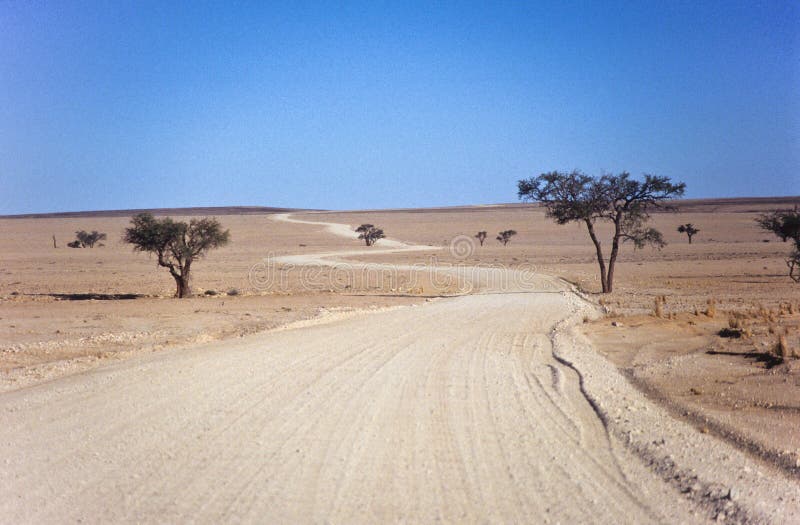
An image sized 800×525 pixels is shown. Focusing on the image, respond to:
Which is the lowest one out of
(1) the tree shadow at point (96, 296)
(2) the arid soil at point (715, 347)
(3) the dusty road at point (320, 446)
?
(2) the arid soil at point (715, 347)

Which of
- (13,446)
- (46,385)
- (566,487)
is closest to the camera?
(566,487)

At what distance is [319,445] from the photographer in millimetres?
7738

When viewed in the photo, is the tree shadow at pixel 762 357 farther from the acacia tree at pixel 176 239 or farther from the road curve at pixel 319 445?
the acacia tree at pixel 176 239

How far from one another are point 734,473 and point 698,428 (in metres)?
1.90

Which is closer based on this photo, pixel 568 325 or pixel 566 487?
pixel 566 487

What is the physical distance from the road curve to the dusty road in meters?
0.02

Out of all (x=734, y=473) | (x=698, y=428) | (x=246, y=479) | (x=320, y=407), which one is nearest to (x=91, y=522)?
(x=246, y=479)

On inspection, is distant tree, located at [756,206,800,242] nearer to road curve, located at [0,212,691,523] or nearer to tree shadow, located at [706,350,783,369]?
tree shadow, located at [706,350,783,369]

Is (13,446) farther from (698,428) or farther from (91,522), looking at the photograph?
(698,428)

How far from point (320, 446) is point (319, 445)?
38 mm

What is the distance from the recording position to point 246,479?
6.66 metres

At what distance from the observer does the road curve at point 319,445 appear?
236 inches

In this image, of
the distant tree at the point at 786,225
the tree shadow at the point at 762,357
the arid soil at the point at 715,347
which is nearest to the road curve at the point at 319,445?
the arid soil at the point at 715,347

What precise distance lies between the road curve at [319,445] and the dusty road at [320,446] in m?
0.02
